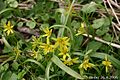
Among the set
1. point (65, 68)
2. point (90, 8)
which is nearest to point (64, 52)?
point (65, 68)

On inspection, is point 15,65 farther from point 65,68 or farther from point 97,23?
point 97,23

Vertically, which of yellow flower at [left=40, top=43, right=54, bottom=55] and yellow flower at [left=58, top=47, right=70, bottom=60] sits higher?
yellow flower at [left=40, top=43, right=54, bottom=55]

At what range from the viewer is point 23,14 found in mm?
2355

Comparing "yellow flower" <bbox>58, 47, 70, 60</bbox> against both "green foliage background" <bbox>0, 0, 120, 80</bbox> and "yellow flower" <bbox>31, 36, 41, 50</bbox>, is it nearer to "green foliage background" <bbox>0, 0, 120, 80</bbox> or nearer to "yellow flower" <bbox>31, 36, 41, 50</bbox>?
"green foliage background" <bbox>0, 0, 120, 80</bbox>

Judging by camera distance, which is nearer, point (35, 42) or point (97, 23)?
point (35, 42)

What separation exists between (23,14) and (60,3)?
0.29m

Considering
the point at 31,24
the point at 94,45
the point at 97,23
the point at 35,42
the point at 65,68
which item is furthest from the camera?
the point at 31,24

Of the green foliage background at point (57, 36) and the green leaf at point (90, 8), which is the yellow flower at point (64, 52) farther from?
the green leaf at point (90, 8)

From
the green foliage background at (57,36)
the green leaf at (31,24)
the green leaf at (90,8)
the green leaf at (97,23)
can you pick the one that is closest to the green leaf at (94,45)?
the green foliage background at (57,36)

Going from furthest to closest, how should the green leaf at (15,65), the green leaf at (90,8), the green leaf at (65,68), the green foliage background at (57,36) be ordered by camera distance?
the green leaf at (90,8) → the green leaf at (15,65) → the green foliage background at (57,36) → the green leaf at (65,68)

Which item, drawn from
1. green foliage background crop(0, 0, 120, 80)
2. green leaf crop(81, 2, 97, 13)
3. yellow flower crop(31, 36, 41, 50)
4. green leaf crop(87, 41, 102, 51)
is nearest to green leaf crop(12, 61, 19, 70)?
Answer: green foliage background crop(0, 0, 120, 80)

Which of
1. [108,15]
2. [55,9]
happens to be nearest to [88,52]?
[108,15]

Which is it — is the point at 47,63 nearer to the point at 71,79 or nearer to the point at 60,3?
the point at 71,79

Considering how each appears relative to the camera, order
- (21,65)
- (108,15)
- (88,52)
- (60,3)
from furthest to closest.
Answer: (60,3), (108,15), (21,65), (88,52)
